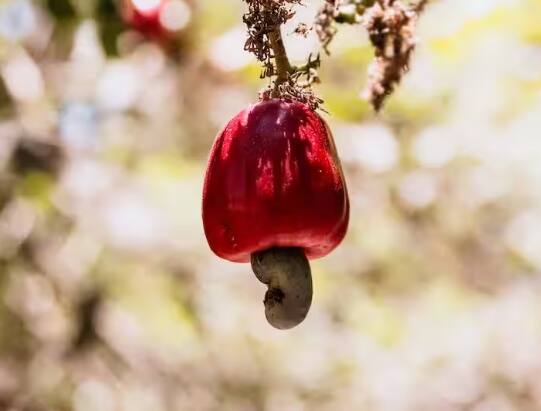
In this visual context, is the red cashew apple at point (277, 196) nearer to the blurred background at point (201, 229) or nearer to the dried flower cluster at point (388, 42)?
the dried flower cluster at point (388, 42)

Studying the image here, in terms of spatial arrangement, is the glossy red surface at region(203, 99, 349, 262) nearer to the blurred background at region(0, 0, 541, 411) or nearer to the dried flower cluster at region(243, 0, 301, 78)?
the dried flower cluster at region(243, 0, 301, 78)

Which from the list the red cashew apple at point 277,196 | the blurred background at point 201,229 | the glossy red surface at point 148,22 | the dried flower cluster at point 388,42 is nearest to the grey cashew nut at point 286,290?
the red cashew apple at point 277,196

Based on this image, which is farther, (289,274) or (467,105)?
(467,105)

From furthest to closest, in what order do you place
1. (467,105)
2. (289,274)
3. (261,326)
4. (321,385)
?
(321,385) → (261,326) → (467,105) → (289,274)

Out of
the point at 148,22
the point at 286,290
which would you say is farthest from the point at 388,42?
the point at 148,22

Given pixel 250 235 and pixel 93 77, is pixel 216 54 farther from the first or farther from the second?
pixel 250 235

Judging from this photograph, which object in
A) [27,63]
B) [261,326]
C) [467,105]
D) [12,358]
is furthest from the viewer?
[261,326]

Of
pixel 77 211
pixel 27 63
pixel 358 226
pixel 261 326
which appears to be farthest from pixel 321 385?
pixel 27 63
